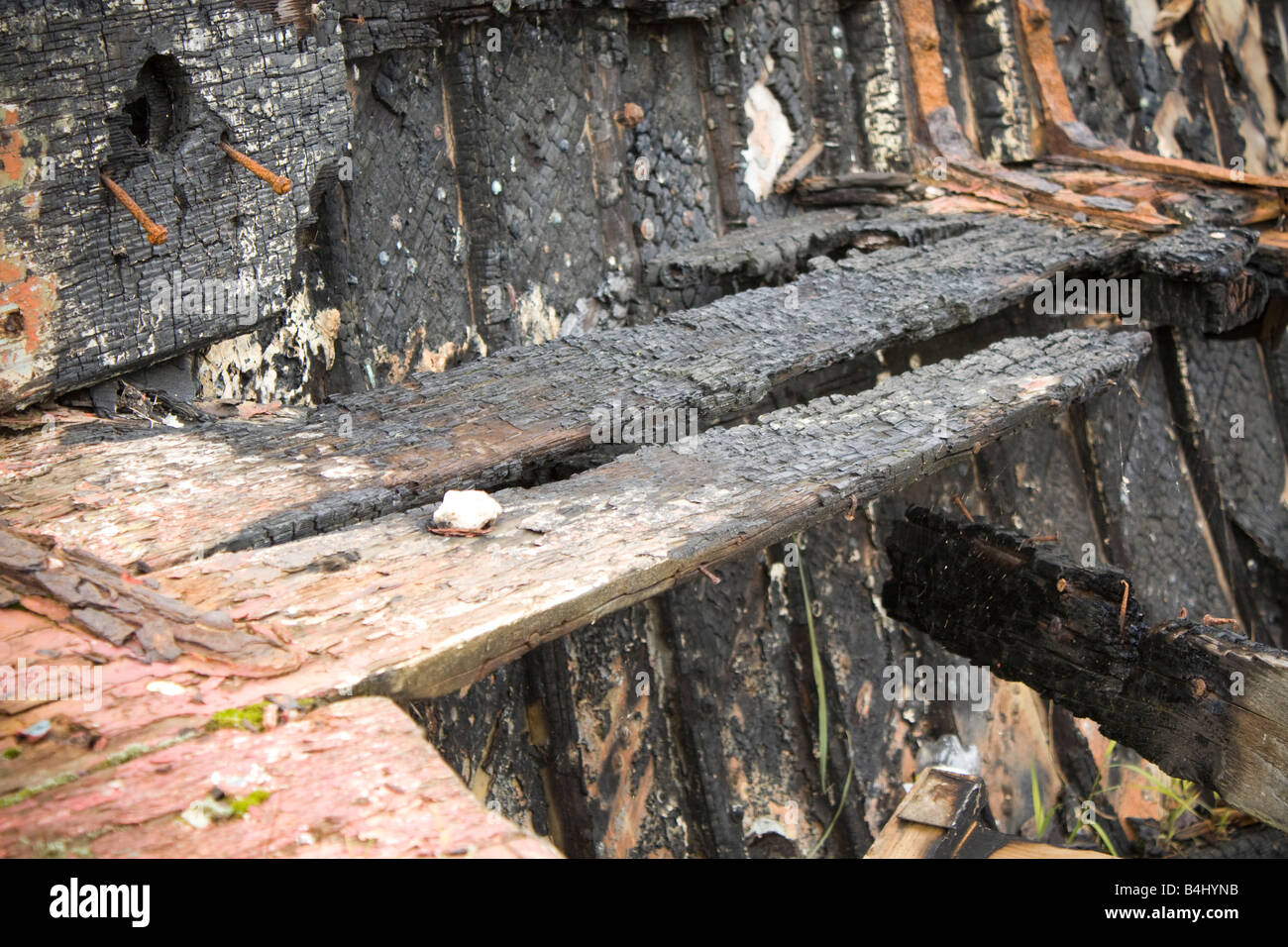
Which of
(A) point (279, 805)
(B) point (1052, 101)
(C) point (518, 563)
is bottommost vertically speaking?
(A) point (279, 805)

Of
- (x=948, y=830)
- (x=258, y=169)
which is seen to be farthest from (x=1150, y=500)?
(x=258, y=169)

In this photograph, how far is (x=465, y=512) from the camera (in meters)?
2.37

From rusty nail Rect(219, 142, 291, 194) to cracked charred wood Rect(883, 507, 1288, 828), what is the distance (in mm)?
2198

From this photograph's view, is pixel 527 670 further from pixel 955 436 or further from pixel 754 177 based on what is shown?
pixel 754 177

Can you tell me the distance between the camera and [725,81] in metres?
4.64

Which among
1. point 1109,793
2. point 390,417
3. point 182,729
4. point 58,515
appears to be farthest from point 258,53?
point 1109,793

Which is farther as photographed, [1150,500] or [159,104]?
[1150,500]

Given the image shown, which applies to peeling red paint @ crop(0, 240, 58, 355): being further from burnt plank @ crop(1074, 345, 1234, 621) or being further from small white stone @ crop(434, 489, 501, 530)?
burnt plank @ crop(1074, 345, 1234, 621)

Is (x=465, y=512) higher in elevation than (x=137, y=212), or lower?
lower

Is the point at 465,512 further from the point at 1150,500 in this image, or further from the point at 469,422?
the point at 1150,500

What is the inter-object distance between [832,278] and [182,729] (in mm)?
2862

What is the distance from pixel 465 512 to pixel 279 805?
0.88 metres

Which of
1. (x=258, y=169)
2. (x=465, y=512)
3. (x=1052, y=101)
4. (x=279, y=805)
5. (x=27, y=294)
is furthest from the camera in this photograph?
(x=1052, y=101)

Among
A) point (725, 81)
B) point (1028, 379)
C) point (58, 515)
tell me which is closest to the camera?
point (58, 515)
